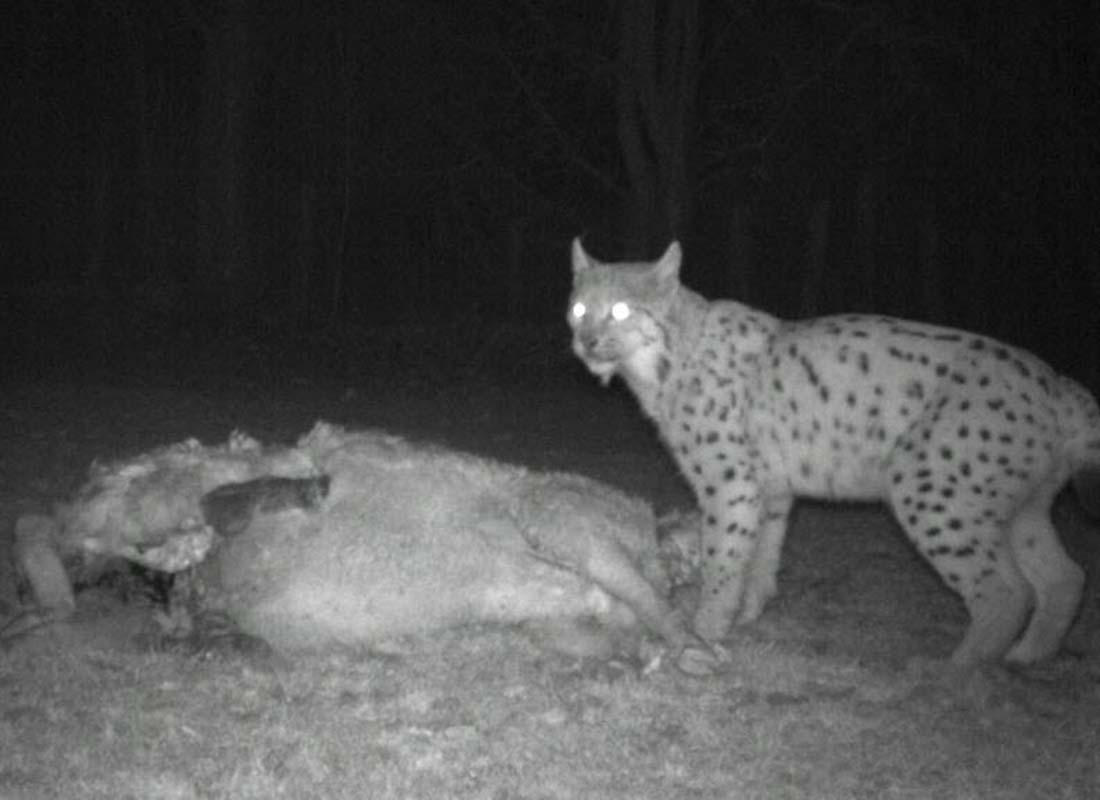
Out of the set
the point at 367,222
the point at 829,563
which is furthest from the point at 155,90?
the point at 829,563

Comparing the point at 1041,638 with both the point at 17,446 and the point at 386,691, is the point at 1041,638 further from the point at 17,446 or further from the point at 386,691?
the point at 17,446

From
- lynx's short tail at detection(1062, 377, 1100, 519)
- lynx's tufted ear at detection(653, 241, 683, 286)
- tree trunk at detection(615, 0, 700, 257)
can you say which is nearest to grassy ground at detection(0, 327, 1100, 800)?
lynx's short tail at detection(1062, 377, 1100, 519)

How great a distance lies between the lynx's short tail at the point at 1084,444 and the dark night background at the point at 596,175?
40.1ft

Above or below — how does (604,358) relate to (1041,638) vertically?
above

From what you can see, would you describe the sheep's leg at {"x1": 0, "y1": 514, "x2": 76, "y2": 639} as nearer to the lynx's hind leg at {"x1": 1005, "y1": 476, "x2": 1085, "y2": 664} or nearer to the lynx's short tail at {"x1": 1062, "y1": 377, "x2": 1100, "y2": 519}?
the lynx's hind leg at {"x1": 1005, "y1": 476, "x2": 1085, "y2": 664}

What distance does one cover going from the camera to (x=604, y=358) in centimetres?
852

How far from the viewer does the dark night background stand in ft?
70.8

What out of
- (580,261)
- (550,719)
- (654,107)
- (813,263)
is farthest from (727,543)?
(654,107)

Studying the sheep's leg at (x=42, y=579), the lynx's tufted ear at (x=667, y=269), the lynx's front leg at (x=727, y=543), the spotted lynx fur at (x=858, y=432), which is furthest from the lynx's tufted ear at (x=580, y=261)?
the sheep's leg at (x=42, y=579)

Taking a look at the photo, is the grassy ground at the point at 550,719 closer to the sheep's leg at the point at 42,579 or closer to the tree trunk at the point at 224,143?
the sheep's leg at the point at 42,579

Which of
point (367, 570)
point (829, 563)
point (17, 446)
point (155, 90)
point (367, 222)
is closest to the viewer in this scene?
point (367, 570)

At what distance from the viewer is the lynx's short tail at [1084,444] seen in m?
7.43

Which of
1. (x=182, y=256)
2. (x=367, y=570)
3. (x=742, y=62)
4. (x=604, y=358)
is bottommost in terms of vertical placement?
(x=182, y=256)

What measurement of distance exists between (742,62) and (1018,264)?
17.6 feet
